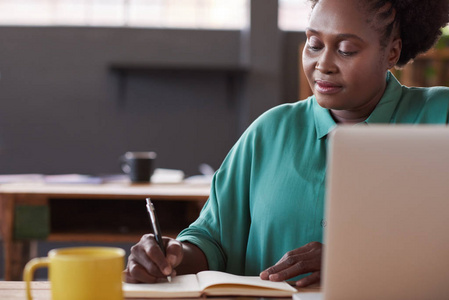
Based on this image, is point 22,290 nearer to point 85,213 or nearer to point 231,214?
point 231,214

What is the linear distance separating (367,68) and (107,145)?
16.2 ft

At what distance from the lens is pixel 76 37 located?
6004 mm

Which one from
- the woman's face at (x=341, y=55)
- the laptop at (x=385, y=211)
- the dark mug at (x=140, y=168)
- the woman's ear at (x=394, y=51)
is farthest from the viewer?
the dark mug at (x=140, y=168)

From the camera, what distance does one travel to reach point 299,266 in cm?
110

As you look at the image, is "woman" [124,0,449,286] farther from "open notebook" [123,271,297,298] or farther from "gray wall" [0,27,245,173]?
"gray wall" [0,27,245,173]

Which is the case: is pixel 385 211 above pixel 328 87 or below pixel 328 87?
below

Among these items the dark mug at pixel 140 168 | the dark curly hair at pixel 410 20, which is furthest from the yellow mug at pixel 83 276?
the dark mug at pixel 140 168

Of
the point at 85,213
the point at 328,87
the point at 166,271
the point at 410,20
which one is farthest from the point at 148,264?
the point at 85,213

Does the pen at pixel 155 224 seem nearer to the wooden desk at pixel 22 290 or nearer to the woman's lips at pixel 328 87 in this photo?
the wooden desk at pixel 22 290

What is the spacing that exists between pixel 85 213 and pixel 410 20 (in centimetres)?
169

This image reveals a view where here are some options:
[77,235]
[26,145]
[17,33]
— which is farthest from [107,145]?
[77,235]

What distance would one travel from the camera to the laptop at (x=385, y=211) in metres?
0.74

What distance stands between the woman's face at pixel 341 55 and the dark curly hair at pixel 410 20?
0.11 ft

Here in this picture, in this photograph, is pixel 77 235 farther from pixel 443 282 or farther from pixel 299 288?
pixel 443 282
